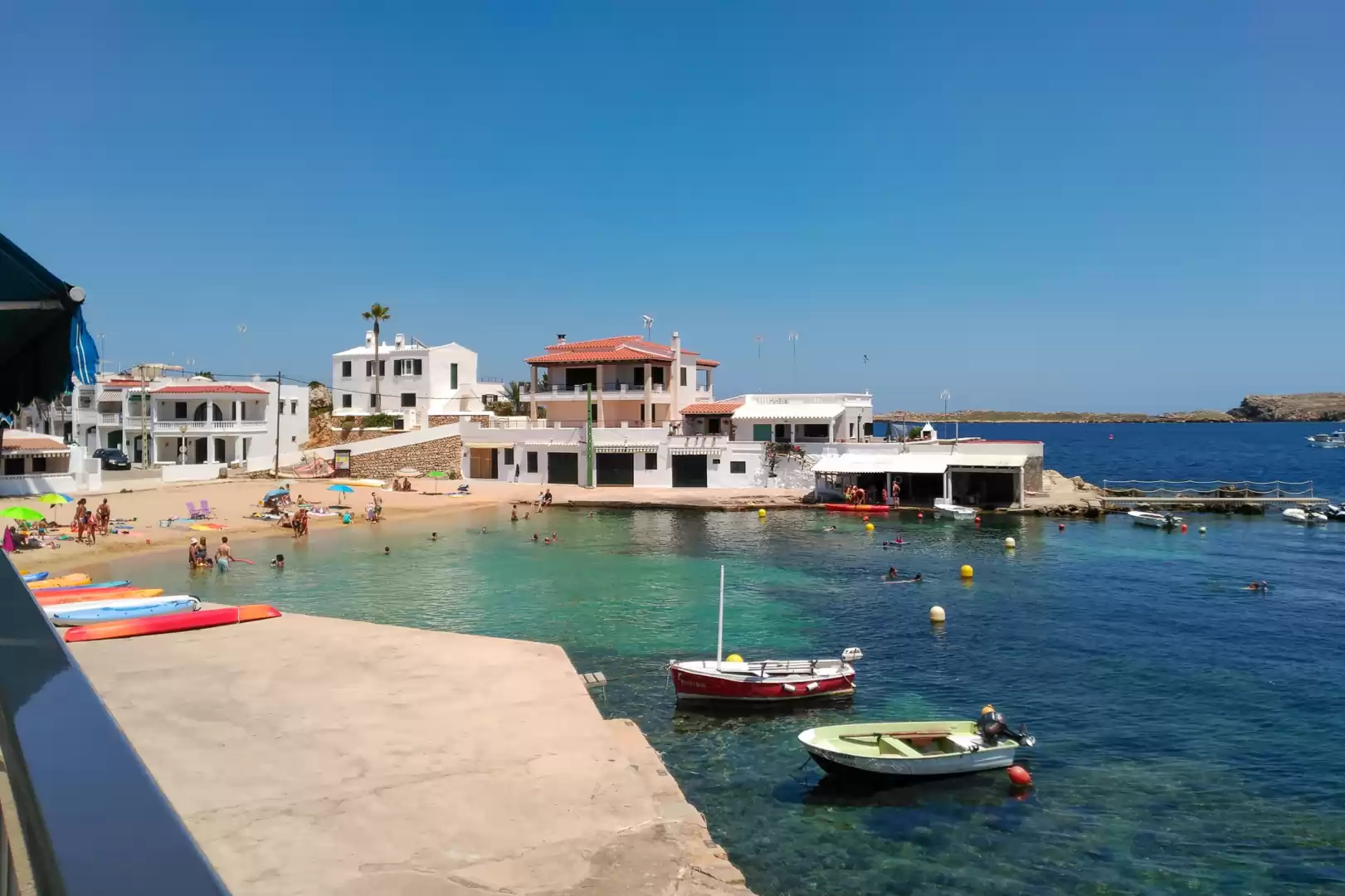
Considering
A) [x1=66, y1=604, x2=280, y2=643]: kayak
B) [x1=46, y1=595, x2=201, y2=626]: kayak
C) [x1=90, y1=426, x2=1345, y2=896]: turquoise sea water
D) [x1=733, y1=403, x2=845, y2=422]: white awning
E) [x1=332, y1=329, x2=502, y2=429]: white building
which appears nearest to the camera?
[x1=90, y1=426, x2=1345, y2=896]: turquoise sea water

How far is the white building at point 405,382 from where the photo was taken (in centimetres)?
7631

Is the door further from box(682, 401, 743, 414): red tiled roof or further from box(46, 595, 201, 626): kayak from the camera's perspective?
box(46, 595, 201, 626): kayak

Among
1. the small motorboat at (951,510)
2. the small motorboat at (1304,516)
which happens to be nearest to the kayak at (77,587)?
the small motorboat at (951,510)

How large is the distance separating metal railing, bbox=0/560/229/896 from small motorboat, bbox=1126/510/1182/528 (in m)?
55.5

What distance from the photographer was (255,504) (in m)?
49.7

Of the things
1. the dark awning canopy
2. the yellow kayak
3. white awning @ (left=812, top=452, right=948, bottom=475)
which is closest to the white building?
white awning @ (left=812, top=452, right=948, bottom=475)

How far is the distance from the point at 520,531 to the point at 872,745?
102ft

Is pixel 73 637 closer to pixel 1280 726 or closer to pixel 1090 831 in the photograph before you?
pixel 1090 831

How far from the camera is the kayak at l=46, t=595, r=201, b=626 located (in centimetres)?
2184

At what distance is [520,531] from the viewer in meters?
45.9

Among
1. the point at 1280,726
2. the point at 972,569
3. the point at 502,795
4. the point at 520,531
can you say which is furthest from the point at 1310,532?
the point at 502,795

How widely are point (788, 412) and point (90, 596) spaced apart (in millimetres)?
44133

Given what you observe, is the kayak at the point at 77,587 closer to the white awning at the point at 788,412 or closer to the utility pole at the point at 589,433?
the utility pole at the point at 589,433

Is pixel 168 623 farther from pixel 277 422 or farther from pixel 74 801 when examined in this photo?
pixel 277 422
